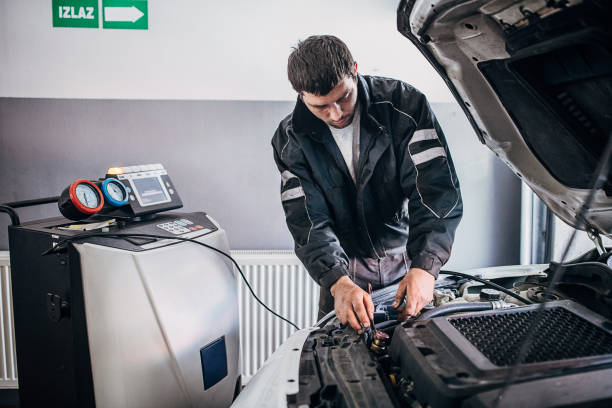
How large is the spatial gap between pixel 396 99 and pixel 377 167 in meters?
0.24

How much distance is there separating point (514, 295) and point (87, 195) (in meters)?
1.20

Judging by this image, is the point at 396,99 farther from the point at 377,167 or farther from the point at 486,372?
the point at 486,372

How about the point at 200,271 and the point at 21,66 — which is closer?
the point at 200,271

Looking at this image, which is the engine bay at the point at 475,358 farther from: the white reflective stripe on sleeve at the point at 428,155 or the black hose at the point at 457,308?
the white reflective stripe on sleeve at the point at 428,155

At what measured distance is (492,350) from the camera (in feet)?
2.16

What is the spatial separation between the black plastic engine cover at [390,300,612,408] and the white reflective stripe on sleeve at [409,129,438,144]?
0.60 m

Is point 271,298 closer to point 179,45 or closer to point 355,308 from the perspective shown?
point 355,308

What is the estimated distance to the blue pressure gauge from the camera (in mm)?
1183

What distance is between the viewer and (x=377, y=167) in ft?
4.51

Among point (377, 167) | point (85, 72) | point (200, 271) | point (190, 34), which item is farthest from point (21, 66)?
point (377, 167)

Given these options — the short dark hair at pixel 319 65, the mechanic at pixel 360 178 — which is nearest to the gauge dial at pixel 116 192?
the mechanic at pixel 360 178

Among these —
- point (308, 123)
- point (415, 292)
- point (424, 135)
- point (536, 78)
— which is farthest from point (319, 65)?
point (415, 292)

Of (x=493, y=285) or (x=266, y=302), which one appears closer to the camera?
(x=493, y=285)

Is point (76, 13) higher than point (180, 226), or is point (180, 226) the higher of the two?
point (76, 13)
